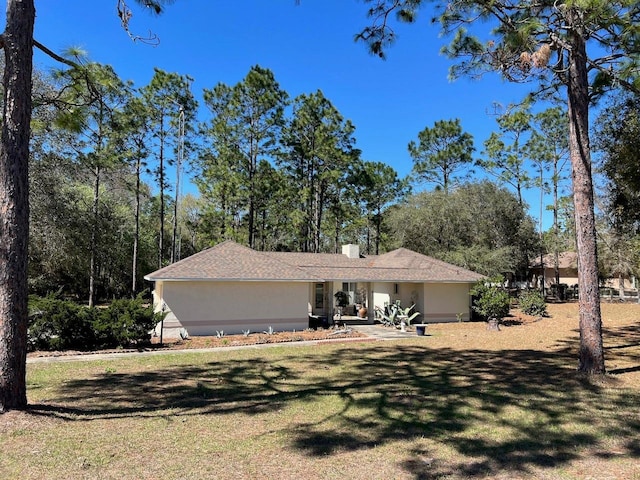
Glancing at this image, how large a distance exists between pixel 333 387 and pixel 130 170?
2582cm

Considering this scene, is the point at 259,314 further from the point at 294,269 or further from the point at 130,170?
the point at 130,170

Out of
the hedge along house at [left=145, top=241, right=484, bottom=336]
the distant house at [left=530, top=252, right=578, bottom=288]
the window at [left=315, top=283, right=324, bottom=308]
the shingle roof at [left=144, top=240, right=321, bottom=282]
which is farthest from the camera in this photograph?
the distant house at [left=530, top=252, right=578, bottom=288]

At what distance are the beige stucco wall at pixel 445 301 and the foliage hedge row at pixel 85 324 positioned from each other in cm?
1326

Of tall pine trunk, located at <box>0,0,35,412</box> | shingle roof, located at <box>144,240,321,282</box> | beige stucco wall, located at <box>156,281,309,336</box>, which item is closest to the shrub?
shingle roof, located at <box>144,240,321,282</box>

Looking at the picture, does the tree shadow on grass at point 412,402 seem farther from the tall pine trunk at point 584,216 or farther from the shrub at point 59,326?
the shrub at point 59,326

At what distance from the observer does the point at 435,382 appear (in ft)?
28.3

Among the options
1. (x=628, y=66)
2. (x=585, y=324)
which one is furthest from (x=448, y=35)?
(x=585, y=324)

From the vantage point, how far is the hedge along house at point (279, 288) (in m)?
→ 15.7

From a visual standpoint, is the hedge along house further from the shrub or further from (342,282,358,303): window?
(342,282,358,303): window

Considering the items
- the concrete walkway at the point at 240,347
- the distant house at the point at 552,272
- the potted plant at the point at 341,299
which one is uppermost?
the distant house at the point at 552,272

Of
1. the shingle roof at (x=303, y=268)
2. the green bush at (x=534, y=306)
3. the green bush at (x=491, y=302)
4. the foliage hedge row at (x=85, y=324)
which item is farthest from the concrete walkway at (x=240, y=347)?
the green bush at (x=534, y=306)

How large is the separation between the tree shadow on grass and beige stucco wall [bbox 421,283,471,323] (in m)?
9.19

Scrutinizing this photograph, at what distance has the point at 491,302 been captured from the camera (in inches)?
773

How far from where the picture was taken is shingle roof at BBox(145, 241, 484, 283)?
16016mm
